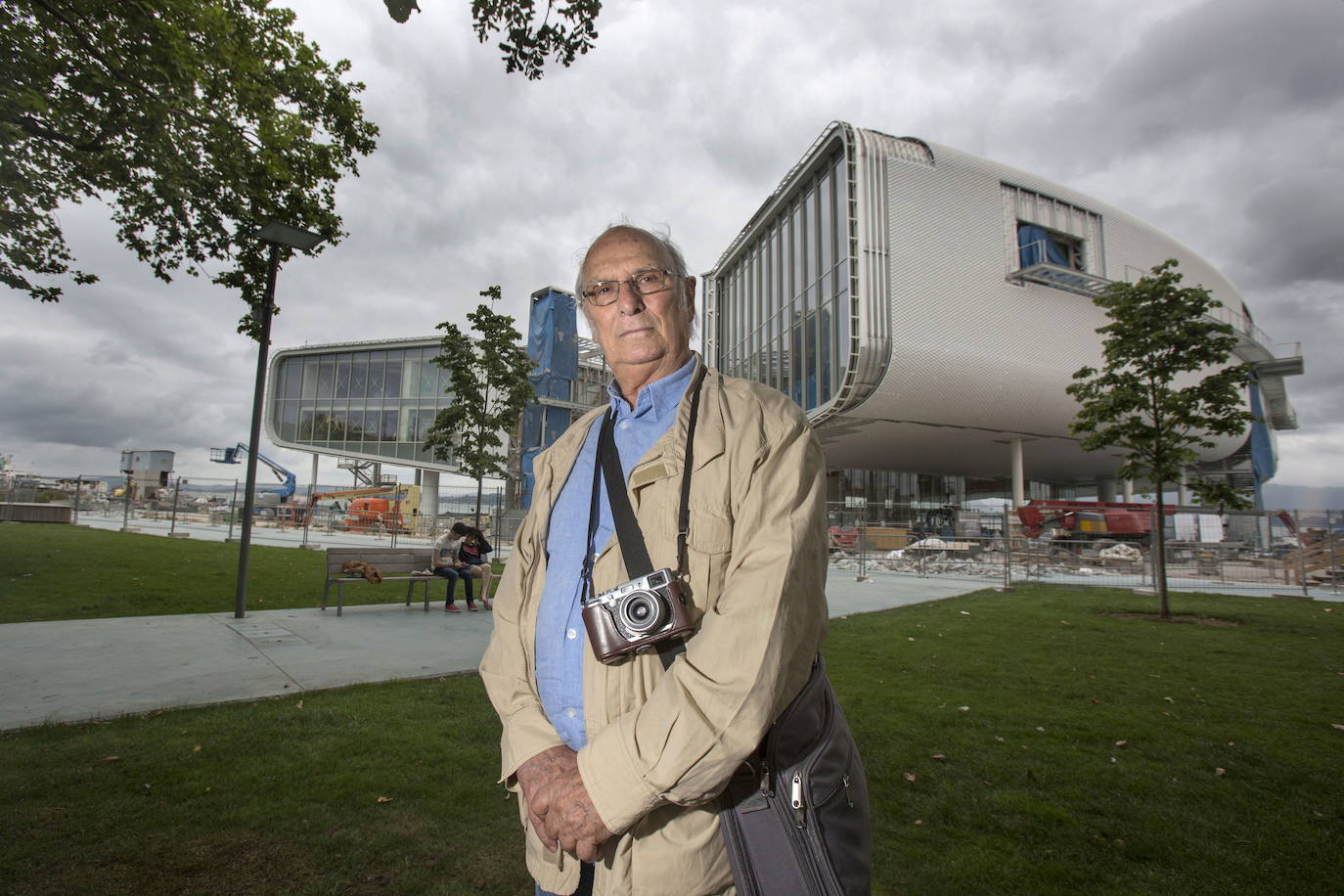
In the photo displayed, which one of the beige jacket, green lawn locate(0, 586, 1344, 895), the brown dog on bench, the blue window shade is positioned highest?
the blue window shade

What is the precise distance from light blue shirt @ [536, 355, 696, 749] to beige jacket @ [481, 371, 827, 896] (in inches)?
2.5

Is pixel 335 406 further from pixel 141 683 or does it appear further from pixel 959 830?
pixel 959 830

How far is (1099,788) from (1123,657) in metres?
4.46

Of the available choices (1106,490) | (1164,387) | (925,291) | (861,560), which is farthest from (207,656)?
(1106,490)

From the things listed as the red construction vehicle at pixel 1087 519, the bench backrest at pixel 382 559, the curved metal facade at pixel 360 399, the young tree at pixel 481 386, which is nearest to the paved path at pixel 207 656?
the bench backrest at pixel 382 559

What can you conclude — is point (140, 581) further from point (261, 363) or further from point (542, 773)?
point (542, 773)

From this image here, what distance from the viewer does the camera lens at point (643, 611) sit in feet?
4.14

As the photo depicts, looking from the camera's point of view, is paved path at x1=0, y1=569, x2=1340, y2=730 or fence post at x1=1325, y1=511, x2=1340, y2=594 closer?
paved path at x1=0, y1=569, x2=1340, y2=730

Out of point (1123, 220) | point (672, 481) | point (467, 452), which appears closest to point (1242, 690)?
point (672, 481)

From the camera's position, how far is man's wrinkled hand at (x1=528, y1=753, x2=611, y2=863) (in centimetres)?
125

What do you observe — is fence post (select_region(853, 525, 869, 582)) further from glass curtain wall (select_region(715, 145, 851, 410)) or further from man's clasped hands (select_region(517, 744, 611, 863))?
man's clasped hands (select_region(517, 744, 611, 863))

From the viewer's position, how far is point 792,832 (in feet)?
3.88

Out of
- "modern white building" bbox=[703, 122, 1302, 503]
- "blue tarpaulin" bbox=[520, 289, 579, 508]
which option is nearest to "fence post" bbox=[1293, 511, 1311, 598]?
"modern white building" bbox=[703, 122, 1302, 503]

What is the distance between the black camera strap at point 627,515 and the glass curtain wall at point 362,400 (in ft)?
131
